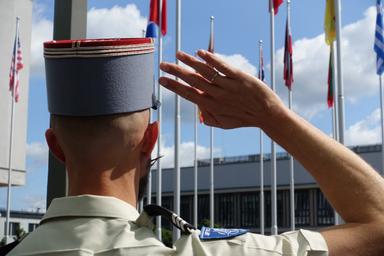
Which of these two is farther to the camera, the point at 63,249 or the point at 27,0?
the point at 27,0

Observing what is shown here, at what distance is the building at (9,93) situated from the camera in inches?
1410

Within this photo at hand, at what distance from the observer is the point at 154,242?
1446mm

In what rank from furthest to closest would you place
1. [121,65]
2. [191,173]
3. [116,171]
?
1. [191,173]
2. [121,65]
3. [116,171]

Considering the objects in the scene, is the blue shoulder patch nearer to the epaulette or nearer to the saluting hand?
the epaulette

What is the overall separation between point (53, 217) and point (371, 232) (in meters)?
0.71

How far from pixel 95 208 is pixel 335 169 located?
0.53 m

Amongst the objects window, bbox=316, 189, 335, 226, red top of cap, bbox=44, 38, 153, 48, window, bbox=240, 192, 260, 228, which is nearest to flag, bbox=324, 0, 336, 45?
red top of cap, bbox=44, 38, 153, 48

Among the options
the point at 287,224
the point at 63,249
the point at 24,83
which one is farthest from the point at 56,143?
the point at 287,224

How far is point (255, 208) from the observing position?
187 feet

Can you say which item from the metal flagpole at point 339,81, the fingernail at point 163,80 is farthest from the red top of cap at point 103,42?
the metal flagpole at point 339,81

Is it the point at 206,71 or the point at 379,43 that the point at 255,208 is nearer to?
the point at 379,43

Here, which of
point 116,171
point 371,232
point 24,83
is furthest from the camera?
point 24,83

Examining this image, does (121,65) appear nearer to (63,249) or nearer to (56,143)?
(56,143)

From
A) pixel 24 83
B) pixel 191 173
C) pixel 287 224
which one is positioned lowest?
pixel 287 224
